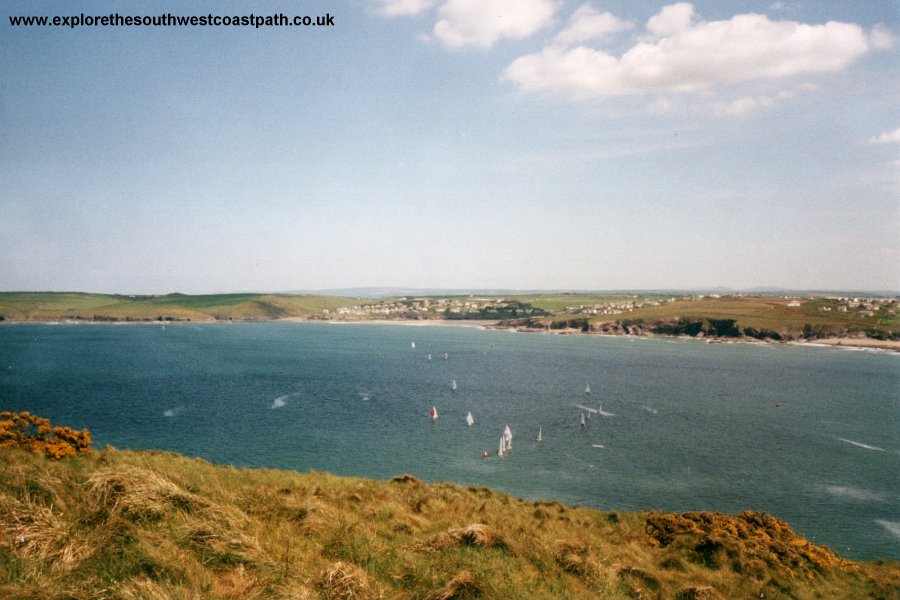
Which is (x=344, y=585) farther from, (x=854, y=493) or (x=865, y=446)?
(x=865, y=446)

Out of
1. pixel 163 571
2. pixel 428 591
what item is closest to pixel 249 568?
pixel 163 571

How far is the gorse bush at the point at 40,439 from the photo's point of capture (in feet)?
71.1

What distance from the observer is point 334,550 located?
11812 mm

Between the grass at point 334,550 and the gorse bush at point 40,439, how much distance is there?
1.16 m

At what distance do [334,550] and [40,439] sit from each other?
20.4m

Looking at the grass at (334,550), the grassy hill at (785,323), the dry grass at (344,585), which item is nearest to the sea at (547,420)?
the grass at (334,550)

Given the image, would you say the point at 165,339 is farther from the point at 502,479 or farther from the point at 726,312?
the point at 726,312

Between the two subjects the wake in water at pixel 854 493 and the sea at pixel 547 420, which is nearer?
the wake in water at pixel 854 493

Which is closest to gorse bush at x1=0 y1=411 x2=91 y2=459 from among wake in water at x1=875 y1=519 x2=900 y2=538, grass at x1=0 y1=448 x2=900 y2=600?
grass at x1=0 y1=448 x2=900 y2=600

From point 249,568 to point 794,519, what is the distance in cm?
4247

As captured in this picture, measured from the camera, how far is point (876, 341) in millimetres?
A: 159250

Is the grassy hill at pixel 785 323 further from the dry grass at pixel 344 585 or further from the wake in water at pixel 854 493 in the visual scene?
the dry grass at pixel 344 585

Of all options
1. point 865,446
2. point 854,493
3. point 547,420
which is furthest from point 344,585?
point 865,446

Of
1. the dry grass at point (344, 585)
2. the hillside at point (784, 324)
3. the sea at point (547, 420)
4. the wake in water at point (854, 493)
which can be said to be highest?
the dry grass at point (344, 585)
